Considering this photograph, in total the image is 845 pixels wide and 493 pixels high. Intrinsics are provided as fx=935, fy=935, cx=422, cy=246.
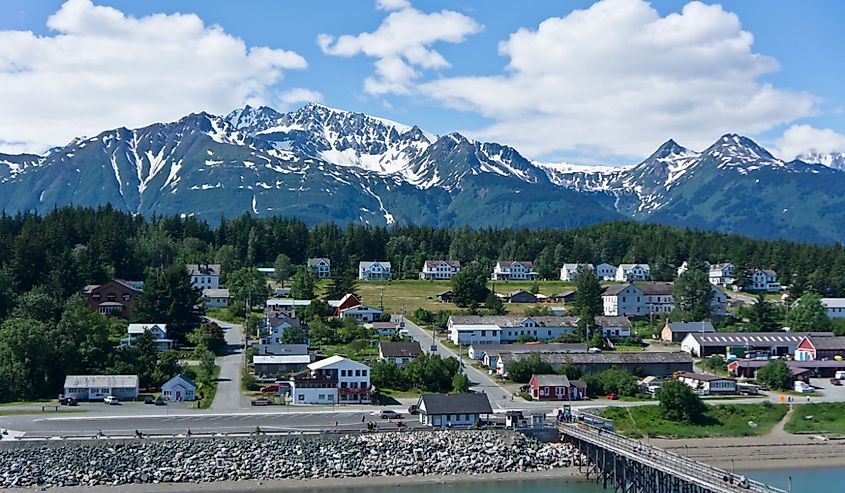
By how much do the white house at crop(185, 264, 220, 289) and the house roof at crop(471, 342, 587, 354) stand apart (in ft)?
121

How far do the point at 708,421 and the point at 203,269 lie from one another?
60051 mm

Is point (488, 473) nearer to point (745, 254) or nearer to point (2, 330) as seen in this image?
point (2, 330)

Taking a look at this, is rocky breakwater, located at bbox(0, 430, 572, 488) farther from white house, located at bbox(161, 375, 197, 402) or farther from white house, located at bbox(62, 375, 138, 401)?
white house, located at bbox(62, 375, 138, 401)

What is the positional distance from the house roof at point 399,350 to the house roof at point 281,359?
4.99 metres

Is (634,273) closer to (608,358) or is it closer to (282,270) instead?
(282,270)

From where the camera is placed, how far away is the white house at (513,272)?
114 metres

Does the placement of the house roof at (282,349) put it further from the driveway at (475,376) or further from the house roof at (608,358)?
the house roof at (608,358)

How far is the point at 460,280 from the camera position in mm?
87375

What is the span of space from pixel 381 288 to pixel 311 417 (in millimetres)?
A: 54870

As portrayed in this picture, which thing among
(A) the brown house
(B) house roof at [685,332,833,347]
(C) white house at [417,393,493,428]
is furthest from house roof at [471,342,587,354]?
(A) the brown house

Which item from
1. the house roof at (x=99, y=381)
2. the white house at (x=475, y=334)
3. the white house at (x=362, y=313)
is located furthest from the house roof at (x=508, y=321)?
the house roof at (x=99, y=381)

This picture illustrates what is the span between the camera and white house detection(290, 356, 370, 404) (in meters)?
51.3

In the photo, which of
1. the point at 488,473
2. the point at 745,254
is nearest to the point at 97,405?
the point at 488,473

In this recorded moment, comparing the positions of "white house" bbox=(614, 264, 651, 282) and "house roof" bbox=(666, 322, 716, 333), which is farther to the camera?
"white house" bbox=(614, 264, 651, 282)
